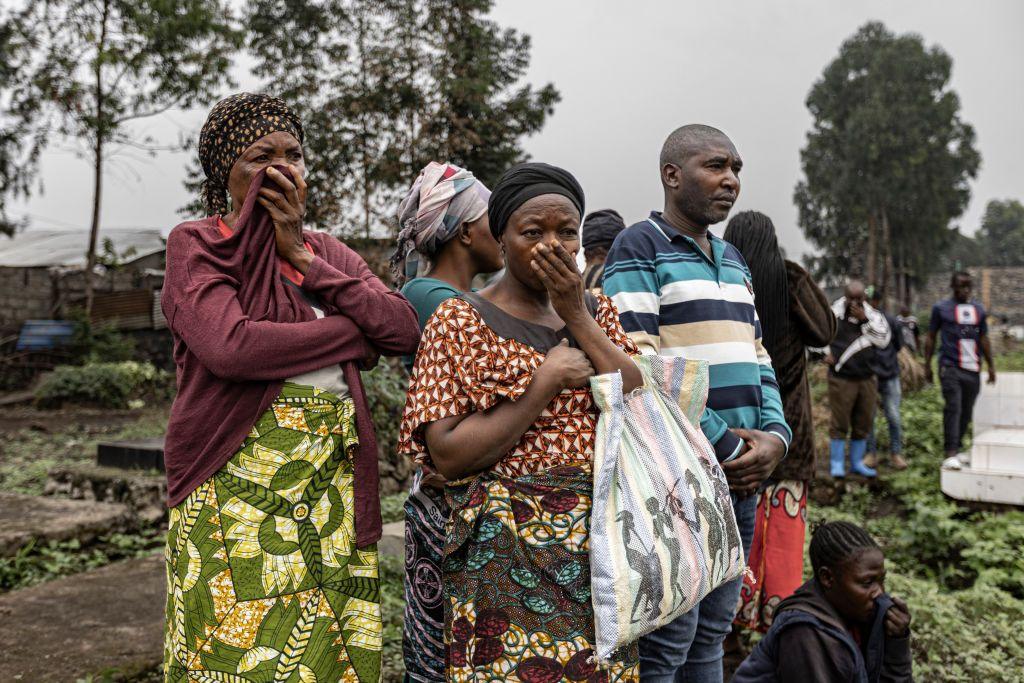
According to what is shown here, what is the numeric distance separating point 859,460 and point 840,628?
4879 mm

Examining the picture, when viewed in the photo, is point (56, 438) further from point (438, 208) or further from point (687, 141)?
point (687, 141)

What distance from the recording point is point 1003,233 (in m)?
58.3

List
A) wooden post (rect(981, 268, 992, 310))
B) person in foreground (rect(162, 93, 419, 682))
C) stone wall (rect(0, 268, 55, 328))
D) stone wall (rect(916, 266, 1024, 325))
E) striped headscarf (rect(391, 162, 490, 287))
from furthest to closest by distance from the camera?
stone wall (rect(916, 266, 1024, 325)), wooden post (rect(981, 268, 992, 310)), stone wall (rect(0, 268, 55, 328)), striped headscarf (rect(391, 162, 490, 287)), person in foreground (rect(162, 93, 419, 682))

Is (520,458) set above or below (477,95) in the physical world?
below

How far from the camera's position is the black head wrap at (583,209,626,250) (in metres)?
3.64

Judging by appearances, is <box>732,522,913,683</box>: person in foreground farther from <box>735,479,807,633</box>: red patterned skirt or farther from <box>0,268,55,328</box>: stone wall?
<box>0,268,55,328</box>: stone wall

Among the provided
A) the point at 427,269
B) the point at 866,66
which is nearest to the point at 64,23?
the point at 427,269

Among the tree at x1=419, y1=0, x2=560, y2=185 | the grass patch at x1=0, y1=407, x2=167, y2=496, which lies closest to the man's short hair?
the grass patch at x1=0, y1=407, x2=167, y2=496

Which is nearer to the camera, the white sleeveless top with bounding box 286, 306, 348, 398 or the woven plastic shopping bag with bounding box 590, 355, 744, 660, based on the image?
the woven plastic shopping bag with bounding box 590, 355, 744, 660

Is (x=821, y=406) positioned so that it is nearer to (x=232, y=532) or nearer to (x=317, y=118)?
(x=317, y=118)

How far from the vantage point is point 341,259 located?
1.93 m

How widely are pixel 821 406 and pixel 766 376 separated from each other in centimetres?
841

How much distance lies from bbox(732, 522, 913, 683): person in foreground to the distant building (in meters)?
14.8

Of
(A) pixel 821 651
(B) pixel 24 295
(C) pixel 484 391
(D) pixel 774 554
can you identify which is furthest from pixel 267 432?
(B) pixel 24 295
